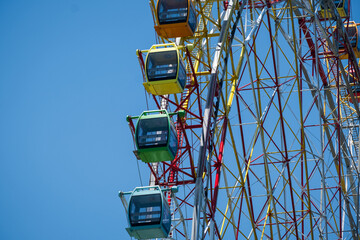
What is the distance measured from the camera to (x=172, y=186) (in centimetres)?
3350

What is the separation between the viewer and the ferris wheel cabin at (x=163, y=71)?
3203cm

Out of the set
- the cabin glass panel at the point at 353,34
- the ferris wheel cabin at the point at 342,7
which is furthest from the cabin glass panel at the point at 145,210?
the cabin glass panel at the point at 353,34

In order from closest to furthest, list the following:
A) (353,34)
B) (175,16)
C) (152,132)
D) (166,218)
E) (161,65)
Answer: (166,218), (152,132), (161,65), (175,16), (353,34)

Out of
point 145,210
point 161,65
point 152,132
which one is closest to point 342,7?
point 161,65

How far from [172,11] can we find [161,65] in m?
2.74

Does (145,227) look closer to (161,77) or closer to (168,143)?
(168,143)

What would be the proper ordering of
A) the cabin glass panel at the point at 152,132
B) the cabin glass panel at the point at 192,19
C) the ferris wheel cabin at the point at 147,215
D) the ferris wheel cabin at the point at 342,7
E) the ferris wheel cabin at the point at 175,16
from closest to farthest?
the ferris wheel cabin at the point at 147,215 < the cabin glass panel at the point at 152,132 < the ferris wheel cabin at the point at 175,16 < the cabin glass panel at the point at 192,19 < the ferris wheel cabin at the point at 342,7

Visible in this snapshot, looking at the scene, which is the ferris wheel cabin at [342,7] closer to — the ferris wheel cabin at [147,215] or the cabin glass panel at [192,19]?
the cabin glass panel at [192,19]

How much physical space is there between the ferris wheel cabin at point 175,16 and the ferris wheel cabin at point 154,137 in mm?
4182

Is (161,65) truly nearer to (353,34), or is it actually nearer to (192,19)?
(192,19)

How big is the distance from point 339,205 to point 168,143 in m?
14.9

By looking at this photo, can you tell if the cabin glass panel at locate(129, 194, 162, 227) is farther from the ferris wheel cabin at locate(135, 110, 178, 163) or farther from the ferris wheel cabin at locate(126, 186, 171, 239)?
the ferris wheel cabin at locate(135, 110, 178, 163)

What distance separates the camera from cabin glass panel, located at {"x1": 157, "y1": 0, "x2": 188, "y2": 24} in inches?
1328

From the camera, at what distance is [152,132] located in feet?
103
